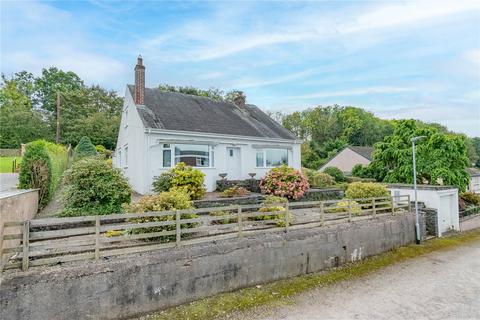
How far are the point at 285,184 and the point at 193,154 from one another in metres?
5.52

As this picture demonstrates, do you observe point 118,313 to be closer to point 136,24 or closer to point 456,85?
A: point 136,24

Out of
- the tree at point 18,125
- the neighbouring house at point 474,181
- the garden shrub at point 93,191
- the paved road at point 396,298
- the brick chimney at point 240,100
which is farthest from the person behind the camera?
the neighbouring house at point 474,181

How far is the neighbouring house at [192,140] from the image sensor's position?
14.0m

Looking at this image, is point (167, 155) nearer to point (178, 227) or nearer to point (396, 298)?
point (178, 227)

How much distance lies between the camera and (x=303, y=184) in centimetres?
1485

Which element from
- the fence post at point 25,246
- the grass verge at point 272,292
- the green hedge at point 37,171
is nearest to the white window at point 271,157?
the grass verge at point 272,292

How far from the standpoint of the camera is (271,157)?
17.8 metres

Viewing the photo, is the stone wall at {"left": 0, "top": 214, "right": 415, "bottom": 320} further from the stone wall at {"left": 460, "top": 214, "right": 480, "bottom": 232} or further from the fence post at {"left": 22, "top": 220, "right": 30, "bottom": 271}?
the stone wall at {"left": 460, "top": 214, "right": 480, "bottom": 232}

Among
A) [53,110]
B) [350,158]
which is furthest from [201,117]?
[53,110]

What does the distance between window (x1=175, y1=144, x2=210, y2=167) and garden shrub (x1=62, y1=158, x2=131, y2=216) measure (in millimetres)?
5254

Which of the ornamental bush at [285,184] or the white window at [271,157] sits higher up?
the white window at [271,157]

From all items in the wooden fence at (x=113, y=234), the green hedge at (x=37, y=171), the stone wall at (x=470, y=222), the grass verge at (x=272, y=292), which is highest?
the green hedge at (x=37, y=171)

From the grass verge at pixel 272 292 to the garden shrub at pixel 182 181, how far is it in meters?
5.97

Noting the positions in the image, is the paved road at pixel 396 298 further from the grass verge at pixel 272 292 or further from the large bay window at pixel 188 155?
the large bay window at pixel 188 155
